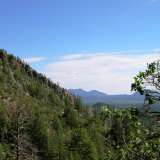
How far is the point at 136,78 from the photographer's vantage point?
12.2 metres

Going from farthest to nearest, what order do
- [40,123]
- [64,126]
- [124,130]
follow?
[64,126] < [40,123] < [124,130]

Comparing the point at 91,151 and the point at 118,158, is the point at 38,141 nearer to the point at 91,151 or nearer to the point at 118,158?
the point at 91,151

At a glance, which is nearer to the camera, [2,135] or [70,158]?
[70,158]

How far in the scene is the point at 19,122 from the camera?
4288cm

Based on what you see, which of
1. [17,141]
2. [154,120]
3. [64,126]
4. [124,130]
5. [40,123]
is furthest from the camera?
[64,126]

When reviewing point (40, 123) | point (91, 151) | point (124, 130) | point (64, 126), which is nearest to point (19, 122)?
point (124, 130)

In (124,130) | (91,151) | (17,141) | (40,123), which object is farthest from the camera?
(40,123)

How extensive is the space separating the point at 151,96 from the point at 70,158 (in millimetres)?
109368

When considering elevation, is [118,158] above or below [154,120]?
below

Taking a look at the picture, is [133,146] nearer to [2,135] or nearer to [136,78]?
[136,78]

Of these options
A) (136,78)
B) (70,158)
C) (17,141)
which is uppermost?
(136,78)

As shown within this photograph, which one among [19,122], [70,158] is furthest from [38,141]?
[19,122]

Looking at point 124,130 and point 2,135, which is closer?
point 124,130

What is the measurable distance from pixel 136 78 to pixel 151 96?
58 cm
